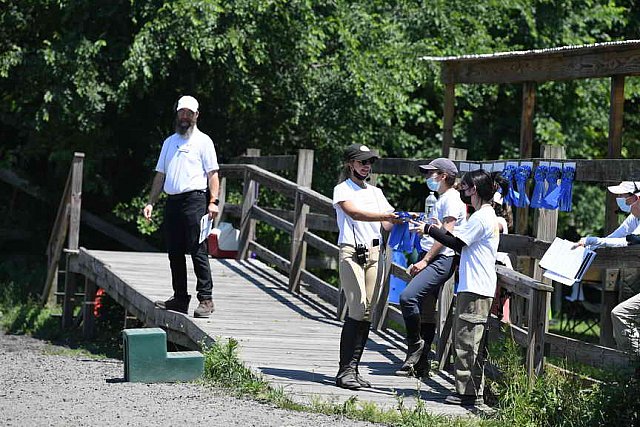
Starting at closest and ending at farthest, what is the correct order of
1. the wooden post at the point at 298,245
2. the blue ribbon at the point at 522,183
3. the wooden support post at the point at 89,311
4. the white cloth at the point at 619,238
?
1. the white cloth at the point at 619,238
2. the blue ribbon at the point at 522,183
3. the wooden post at the point at 298,245
4. the wooden support post at the point at 89,311

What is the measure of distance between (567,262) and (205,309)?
12.0ft

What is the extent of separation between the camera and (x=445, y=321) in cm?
866

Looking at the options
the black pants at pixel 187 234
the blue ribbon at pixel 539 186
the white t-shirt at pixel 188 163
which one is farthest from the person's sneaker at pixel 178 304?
the blue ribbon at pixel 539 186

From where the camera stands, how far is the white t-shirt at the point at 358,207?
788cm

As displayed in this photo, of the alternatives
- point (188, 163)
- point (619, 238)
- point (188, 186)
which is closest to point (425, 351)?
→ point (619, 238)

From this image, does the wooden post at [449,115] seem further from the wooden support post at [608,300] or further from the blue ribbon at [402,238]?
the blue ribbon at [402,238]

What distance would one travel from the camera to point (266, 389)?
7797 mm

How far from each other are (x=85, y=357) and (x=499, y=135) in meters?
9.36

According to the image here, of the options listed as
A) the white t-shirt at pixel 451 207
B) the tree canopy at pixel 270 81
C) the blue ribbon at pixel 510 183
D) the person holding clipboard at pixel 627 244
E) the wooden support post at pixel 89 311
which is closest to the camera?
the person holding clipboard at pixel 627 244

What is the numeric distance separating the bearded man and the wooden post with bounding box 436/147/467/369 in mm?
2186

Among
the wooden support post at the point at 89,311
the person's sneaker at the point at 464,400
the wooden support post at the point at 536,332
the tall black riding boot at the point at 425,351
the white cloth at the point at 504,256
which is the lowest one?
the wooden support post at the point at 89,311

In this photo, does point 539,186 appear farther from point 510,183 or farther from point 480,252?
point 480,252

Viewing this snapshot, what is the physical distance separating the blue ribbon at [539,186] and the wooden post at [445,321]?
35.6 inches

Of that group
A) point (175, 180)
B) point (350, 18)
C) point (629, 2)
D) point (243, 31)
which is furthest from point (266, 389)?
point (629, 2)
